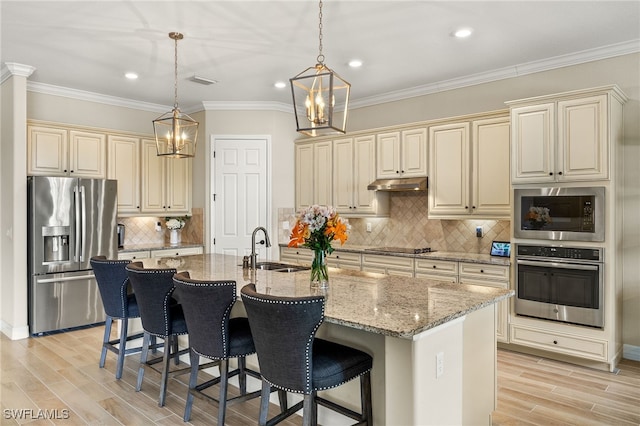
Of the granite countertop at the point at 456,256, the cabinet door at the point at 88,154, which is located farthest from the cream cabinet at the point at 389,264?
the cabinet door at the point at 88,154

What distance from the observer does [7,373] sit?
3.76m

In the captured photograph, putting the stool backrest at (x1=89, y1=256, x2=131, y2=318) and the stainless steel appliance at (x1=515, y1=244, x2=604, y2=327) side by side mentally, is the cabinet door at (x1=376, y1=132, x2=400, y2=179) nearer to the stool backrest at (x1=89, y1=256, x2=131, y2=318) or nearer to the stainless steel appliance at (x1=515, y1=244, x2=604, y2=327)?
the stainless steel appliance at (x1=515, y1=244, x2=604, y2=327)

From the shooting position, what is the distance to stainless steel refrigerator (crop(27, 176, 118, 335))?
4820mm

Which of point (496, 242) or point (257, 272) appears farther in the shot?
point (496, 242)

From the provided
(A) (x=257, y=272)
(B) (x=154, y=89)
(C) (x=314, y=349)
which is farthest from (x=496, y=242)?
(B) (x=154, y=89)

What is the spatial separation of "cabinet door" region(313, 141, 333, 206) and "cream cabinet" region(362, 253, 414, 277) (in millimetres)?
1139

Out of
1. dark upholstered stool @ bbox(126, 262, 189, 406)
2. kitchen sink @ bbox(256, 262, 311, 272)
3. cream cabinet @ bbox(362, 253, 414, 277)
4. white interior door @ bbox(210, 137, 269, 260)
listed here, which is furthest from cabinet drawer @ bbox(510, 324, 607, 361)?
white interior door @ bbox(210, 137, 269, 260)

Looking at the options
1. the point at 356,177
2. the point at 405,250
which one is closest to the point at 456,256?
the point at 405,250

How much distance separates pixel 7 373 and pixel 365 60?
14.2ft

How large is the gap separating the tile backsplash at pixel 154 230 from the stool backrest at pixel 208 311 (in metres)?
3.81

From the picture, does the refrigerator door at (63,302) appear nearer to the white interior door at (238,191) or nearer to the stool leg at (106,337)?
the stool leg at (106,337)

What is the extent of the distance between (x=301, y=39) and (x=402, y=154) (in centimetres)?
197

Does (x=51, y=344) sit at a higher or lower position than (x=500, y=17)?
lower

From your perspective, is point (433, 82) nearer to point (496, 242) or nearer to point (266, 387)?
point (496, 242)
